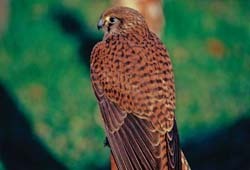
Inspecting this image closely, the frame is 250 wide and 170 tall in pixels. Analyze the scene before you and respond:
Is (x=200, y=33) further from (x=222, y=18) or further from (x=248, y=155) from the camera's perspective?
(x=248, y=155)

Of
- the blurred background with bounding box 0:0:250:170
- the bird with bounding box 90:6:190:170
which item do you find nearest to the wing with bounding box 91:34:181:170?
the bird with bounding box 90:6:190:170

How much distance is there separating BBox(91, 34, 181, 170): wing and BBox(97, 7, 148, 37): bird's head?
47 mm

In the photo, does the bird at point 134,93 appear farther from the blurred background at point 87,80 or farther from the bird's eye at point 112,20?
the blurred background at point 87,80

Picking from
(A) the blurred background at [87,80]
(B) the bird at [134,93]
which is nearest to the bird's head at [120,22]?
(B) the bird at [134,93]

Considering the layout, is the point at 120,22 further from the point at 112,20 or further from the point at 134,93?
the point at 134,93

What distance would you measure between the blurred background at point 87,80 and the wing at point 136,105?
0.17 meters

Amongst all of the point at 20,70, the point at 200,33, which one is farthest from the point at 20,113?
the point at 200,33

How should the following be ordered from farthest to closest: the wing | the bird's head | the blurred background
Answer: the blurred background
the bird's head
the wing

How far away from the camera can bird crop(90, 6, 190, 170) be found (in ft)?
8.94

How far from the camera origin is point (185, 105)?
3037mm

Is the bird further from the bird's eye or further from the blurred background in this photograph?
the blurred background

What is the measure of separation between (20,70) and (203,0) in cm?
58

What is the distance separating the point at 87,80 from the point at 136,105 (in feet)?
0.95

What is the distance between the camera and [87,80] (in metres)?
3.02
